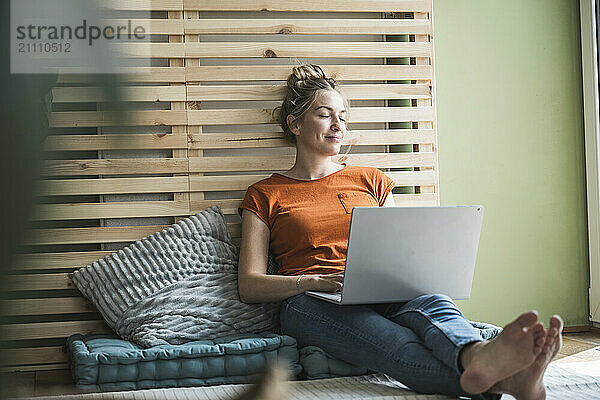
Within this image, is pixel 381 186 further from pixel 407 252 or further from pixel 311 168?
pixel 407 252

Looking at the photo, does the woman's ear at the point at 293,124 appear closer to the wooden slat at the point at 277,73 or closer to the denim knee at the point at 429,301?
the wooden slat at the point at 277,73

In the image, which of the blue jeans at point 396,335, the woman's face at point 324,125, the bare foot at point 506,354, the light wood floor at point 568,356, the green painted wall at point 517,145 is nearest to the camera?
the bare foot at point 506,354

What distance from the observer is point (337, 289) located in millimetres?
2092

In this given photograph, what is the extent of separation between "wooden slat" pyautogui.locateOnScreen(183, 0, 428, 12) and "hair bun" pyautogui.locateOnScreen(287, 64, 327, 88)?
0.29 m

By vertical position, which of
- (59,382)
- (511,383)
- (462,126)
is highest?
(462,126)

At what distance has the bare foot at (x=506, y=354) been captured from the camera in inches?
54.7

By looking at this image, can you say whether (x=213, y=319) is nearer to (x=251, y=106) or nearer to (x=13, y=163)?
(x=251, y=106)

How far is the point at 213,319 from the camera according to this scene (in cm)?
223

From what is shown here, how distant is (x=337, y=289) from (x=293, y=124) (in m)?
0.72

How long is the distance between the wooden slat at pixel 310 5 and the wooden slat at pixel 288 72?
226 mm

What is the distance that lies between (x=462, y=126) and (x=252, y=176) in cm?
104

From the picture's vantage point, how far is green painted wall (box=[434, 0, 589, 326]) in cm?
312

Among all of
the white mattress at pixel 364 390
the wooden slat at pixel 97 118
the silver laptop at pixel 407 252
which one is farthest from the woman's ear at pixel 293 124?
the wooden slat at pixel 97 118

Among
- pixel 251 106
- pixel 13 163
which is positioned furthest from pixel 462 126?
pixel 13 163
